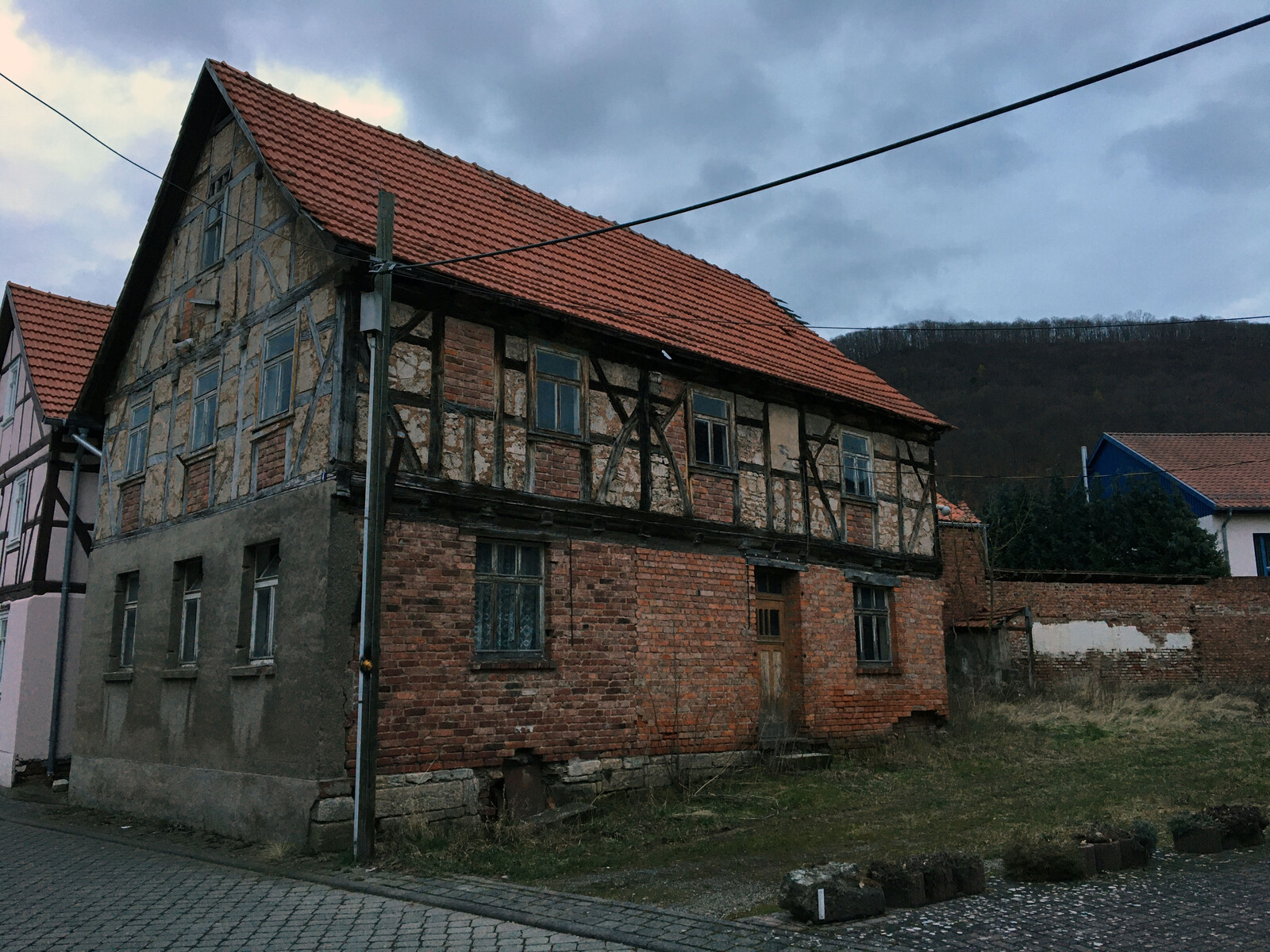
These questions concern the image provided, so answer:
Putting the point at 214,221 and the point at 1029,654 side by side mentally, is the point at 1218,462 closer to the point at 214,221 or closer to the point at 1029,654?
the point at 1029,654

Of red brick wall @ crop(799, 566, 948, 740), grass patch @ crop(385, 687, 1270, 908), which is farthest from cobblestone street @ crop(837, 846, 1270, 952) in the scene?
red brick wall @ crop(799, 566, 948, 740)

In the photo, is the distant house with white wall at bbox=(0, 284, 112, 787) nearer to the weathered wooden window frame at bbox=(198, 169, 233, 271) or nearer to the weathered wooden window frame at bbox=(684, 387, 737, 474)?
the weathered wooden window frame at bbox=(198, 169, 233, 271)

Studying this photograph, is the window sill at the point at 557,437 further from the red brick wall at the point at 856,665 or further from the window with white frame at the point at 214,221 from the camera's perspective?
the window with white frame at the point at 214,221

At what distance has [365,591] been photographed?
9.26 meters

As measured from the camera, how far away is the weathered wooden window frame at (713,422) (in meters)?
14.0

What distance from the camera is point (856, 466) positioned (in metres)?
16.5

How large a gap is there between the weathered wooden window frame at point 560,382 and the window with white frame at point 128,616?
635 centimetres

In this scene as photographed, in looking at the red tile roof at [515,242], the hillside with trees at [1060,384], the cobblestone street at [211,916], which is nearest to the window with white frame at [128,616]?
the cobblestone street at [211,916]

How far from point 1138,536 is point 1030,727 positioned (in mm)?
17130

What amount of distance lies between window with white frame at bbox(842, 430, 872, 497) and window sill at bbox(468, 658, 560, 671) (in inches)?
250

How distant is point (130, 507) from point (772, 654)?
9.31 m

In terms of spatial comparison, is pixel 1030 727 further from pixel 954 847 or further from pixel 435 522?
pixel 435 522

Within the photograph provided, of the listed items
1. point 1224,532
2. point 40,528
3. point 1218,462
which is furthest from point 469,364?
point 1218,462

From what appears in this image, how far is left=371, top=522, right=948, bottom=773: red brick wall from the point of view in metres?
10.6
